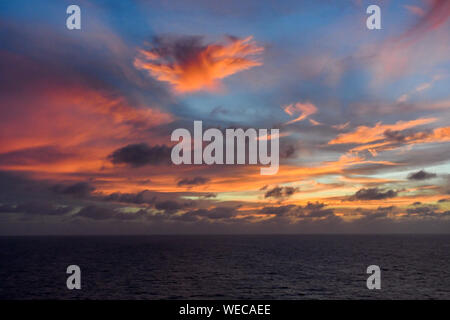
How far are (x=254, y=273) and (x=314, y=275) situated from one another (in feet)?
36.9

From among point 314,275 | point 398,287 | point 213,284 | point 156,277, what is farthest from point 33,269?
point 398,287

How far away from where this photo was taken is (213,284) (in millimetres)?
55469

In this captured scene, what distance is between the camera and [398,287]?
5269 cm
